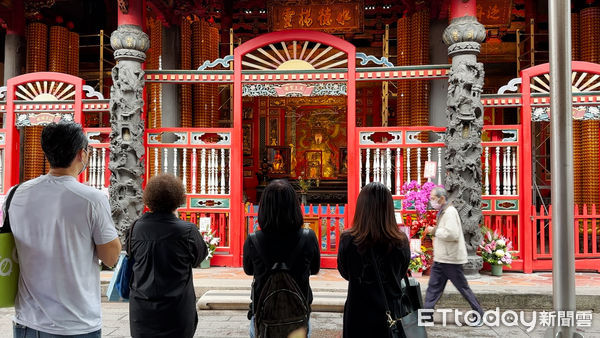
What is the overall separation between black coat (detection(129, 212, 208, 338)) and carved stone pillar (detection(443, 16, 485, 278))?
17.2ft

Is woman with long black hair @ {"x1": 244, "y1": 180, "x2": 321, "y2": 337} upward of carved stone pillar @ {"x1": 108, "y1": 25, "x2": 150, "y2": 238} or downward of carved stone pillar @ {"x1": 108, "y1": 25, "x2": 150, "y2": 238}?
downward

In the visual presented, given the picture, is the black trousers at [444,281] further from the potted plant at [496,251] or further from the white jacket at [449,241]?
the potted plant at [496,251]

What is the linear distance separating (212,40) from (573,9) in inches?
337

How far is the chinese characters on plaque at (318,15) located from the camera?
1157 cm

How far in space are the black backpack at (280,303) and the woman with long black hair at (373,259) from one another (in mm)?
370

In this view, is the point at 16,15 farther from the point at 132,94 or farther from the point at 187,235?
the point at 187,235

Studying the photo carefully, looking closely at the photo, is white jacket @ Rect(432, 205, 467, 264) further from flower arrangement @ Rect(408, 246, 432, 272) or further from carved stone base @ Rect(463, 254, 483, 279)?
carved stone base @ Rect(463, 254, 483, 279)

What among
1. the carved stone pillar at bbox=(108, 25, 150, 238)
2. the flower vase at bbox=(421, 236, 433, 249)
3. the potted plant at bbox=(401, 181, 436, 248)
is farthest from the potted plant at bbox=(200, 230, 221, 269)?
the flower vase at bbox=(421, 236, 433, 249)

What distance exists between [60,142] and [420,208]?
5829 millimetres

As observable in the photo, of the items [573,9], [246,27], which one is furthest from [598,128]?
[246,27]

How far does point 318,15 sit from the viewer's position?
38.2ft

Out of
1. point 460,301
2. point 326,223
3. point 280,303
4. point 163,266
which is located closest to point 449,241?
point 460,301

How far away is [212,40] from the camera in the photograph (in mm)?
12141

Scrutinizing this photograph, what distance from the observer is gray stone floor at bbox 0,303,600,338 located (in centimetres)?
535
